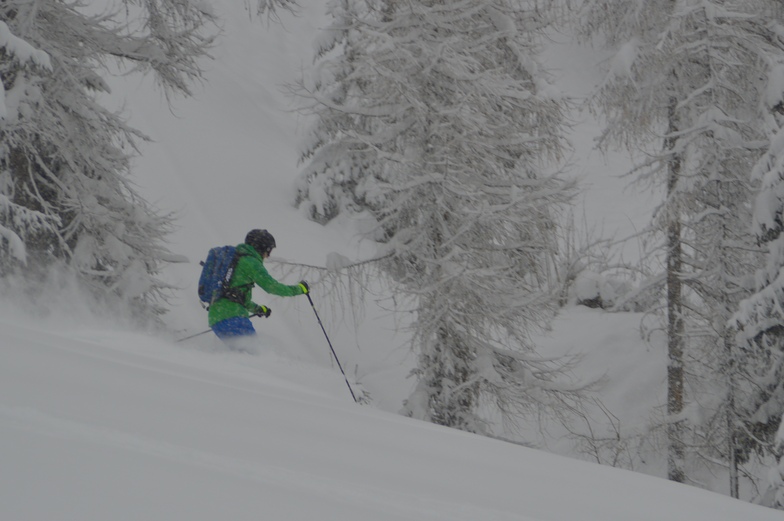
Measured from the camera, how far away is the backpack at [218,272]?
25.5ft

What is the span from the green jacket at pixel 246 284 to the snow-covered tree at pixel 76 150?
201cm

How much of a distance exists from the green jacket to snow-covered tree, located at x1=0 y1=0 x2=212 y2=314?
2008mm

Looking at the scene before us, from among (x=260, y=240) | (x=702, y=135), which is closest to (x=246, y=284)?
(x=260, y=240)

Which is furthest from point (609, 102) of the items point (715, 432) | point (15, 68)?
point (15, 68)

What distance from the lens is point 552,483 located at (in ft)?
10.5

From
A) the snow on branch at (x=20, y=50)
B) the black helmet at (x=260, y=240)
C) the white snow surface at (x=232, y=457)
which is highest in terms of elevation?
the snow on branch at (x=20, y=50)

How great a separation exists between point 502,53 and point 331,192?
432 inches

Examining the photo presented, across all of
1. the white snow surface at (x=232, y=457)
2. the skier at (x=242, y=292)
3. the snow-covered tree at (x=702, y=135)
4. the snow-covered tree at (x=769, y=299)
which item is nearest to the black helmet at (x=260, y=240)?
the skier at (x=242, y=292)

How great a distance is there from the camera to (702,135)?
1045cm

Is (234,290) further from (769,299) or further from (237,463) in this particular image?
(769,299)

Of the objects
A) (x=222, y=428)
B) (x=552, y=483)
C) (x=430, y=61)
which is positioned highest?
(x=430, y=61)

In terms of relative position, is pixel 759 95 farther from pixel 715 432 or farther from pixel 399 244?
pixel 399 244

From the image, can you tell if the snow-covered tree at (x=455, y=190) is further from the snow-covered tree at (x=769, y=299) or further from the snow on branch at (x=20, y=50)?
the snow on branch at (x=20, y=50)

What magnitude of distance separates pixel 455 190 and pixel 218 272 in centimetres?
340
